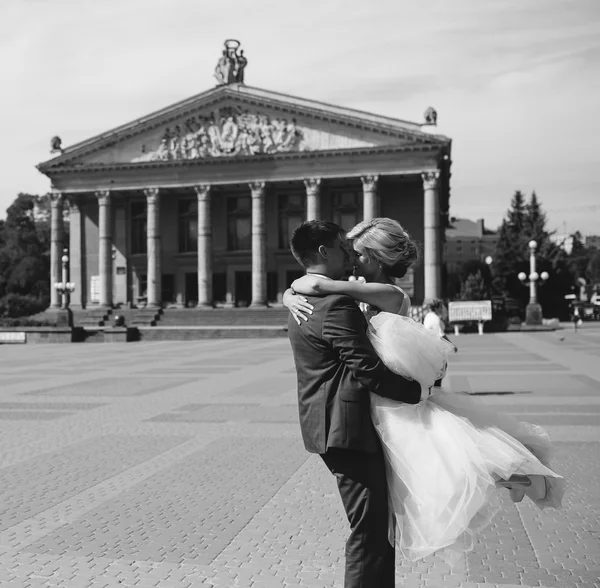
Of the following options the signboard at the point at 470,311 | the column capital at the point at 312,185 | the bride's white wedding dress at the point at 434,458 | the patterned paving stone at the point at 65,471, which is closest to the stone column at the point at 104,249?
the column capital at the point at 312,185

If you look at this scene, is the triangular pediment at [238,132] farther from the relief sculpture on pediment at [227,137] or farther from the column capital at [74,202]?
the column capital at [74,202]

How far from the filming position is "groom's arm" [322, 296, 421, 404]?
11.9 feet

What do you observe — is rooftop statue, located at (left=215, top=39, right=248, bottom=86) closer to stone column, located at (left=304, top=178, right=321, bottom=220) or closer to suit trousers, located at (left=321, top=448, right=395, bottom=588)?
stone column, located at (left=304, top=178, right=321, bottom=220)

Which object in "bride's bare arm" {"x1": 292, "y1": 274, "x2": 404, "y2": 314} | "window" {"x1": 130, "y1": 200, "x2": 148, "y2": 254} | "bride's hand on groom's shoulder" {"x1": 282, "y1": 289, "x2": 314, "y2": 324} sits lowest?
"bride's hand on groom's shoulder" {"x1": 282, "y1": 289, "x2": 314, "y2": 324}

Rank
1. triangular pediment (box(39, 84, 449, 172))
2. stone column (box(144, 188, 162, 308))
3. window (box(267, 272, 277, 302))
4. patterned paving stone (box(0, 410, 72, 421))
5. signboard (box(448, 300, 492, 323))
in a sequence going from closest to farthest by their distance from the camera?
1. patterned paving stone (box(0, 410, 72, 421))
2. signboard (box(448, 300, 492, 323))
3. triangular pediment (box(39, 84, 449, 172))
4. stone column (box(144, 188, 162, 308))
5. window (box(267, 272, 277, 302))

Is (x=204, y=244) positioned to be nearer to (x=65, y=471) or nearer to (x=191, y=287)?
(x=191, y=287)

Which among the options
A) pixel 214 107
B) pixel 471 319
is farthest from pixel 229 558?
pixel 214 107

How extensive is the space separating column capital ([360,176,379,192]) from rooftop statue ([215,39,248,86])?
1461 centimetres

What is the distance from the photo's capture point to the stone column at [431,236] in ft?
186

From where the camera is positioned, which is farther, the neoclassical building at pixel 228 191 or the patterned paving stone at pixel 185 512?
the neoclassical building at pixel 228 191

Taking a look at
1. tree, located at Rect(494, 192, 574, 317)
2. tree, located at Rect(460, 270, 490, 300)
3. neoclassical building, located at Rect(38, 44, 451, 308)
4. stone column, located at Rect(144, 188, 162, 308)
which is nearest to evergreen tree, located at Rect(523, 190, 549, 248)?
tree, located at Rect(494, 192, 574, 317)

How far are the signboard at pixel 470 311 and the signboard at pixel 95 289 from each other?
30.8 meters

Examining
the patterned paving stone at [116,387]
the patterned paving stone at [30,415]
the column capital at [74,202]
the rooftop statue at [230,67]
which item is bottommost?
the patterned paving stone at [116,387]

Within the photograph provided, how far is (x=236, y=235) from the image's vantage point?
65562 millimetres
